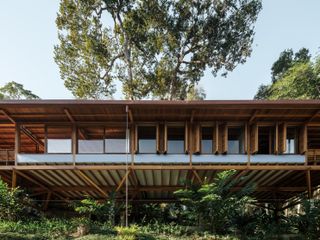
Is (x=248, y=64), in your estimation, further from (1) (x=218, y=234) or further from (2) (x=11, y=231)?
(2) (x=11, y=231)

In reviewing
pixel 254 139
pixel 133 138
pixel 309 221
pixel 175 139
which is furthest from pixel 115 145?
pixel 309 221

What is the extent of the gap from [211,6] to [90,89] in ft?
38.3

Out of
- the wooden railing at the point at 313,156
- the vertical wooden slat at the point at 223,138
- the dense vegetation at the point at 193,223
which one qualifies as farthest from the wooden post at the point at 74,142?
the wooden railing at the point at 313,156

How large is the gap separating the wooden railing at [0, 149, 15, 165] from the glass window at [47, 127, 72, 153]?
2.01m

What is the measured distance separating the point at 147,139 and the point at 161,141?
0.63 m

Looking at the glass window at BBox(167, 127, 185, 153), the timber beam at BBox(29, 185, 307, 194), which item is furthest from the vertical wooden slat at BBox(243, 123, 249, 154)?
the timber beam at BBox(29, 185, 307, 194)

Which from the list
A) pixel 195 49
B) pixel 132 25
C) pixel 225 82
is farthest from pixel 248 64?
pixel 132 25

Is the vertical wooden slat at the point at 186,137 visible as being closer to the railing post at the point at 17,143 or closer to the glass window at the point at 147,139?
the glass window at the point at 147,139

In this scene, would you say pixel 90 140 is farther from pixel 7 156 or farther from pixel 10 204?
pixel 10 204

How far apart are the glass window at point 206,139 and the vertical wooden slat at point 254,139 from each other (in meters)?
1.73

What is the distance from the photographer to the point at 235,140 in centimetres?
1700

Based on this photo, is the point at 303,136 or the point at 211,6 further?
the point at 211,6

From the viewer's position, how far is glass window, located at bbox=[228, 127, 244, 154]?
16.9m

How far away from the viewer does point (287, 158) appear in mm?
16531
